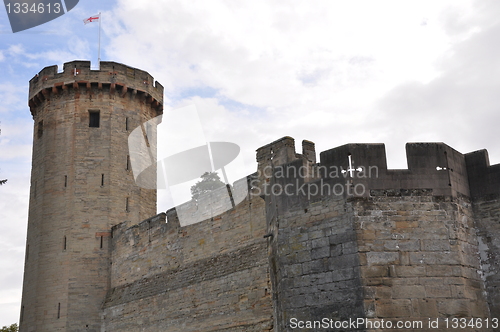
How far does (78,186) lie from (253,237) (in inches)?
307

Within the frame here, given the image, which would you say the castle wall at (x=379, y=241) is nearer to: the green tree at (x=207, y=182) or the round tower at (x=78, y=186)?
the round tower at (x=78, y=186)

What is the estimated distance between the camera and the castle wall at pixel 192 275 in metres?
12.8

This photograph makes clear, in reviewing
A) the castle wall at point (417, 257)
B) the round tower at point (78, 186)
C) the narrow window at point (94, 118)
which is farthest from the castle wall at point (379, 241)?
the narrow window at point (94, 118)

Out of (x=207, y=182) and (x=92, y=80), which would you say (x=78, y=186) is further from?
(x=207, y=182)

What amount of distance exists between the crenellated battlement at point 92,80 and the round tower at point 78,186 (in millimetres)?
34

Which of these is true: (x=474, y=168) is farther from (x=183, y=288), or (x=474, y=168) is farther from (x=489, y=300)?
(x=183, y=288)

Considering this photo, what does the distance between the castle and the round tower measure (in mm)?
40

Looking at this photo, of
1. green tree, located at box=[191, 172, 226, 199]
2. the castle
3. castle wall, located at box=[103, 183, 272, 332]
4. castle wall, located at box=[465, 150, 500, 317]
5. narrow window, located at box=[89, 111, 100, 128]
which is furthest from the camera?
green tree, located at box=[191, 172, 226, 199]

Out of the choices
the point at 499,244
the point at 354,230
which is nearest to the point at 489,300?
the point at 499,244

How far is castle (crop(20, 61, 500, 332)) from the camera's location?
6086 millimetres

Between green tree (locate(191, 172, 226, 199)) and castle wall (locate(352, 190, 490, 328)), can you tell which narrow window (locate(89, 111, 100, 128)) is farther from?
castle wall (locate(352, 190, 490, 328))

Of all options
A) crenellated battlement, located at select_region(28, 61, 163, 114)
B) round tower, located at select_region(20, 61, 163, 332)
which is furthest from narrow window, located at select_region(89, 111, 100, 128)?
crenellated battlement, located at select_region(28, 61, 163, 114)

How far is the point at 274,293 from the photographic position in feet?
23.4

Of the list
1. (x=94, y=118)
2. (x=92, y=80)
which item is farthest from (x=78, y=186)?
(x=92, y=80)
